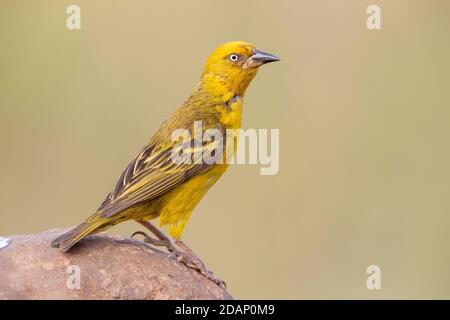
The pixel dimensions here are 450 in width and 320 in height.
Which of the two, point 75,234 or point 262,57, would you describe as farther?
point 262,57

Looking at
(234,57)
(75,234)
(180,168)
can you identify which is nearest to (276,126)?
(234,57)

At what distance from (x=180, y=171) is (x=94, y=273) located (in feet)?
4.03

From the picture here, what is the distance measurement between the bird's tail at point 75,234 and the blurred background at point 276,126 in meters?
4.10

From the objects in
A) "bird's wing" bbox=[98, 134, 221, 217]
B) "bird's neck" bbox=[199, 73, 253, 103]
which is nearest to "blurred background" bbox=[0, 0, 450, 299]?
"bird's neck" bbox=[199, 73, 253, 103]

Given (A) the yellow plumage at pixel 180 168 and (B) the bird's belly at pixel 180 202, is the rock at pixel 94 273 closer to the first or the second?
(A) the yellow plumage at pixel 180 168

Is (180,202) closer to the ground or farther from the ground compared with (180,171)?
closer to the ground

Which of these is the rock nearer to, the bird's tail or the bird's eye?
the bird's tail

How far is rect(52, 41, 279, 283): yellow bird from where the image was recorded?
265 inches

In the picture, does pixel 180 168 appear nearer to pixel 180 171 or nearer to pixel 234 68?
pixel 180 171

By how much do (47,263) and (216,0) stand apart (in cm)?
629

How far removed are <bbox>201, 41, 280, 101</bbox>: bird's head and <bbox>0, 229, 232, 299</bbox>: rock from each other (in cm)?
186

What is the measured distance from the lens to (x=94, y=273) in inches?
249

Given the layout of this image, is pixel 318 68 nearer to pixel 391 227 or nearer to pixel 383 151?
pixel 383 151

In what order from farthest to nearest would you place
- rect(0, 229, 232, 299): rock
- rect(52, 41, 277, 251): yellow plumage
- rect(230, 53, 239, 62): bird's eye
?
1. rect(230, 53, 239, 62): bird's eye
2. rect(52, 41, 277, 251): yellow plumage
3. rect(0, 229, 232, 299): rock
